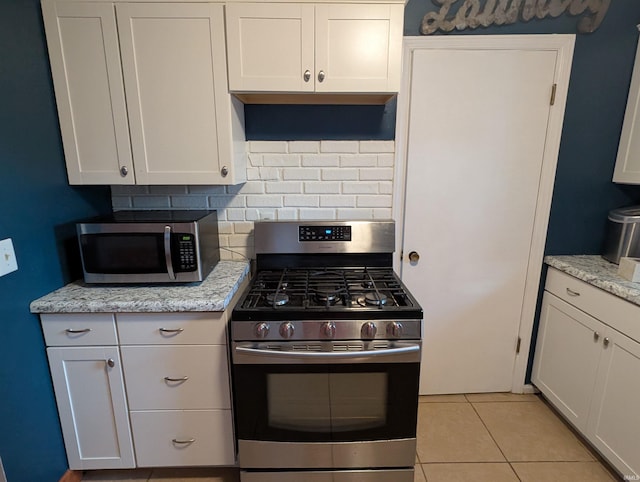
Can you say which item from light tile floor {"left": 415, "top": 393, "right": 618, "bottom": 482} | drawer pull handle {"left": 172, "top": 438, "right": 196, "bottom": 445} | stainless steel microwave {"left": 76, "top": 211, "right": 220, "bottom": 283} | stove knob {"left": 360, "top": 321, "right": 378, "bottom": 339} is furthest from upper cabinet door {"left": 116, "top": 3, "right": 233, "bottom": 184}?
light tile floor {"left": 415, "top": 393, "right": 618, "bottom": 482}

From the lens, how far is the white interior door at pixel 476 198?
Answer: 1.84 metres

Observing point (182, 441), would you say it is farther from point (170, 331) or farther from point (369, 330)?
point (369, 330)

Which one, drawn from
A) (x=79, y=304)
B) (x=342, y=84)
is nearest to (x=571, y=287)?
(x=342, y=84)

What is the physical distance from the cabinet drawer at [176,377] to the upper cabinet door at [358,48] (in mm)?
1294

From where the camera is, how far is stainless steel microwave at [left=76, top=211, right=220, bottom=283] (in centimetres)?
147

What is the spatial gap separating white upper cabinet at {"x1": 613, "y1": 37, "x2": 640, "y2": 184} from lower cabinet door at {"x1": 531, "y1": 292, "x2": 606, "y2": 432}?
771 mm

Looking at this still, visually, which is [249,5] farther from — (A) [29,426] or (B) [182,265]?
(A) [29,426]

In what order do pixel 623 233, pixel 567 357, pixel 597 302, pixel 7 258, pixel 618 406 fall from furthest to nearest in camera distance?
1. pixel 567 357
2. pixel 623 233
3. pixel 597 302
4. pixel 618 406
5. pixel 7 258

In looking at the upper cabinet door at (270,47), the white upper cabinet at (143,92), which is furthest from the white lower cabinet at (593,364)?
the white upper cabinet at (143,92)

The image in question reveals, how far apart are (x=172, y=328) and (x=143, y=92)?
3.43 feet

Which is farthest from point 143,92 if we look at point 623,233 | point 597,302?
point 623,233

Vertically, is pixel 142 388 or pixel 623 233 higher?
pixel 623 233

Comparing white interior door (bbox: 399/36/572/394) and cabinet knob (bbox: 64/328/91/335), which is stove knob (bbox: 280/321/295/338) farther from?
white interior door (bbox: 399/36/572/394)

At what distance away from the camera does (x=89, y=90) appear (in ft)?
4.90
